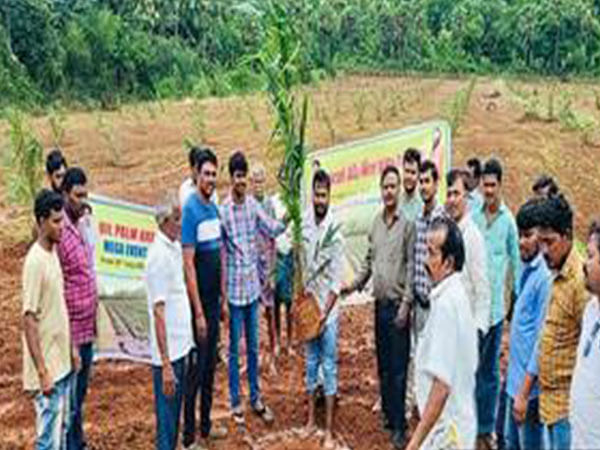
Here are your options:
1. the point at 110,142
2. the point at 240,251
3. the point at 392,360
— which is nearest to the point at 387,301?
the point at 392,360

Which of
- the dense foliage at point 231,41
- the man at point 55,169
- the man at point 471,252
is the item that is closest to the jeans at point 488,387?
the man at point 471,252

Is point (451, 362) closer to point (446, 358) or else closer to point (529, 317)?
point (446, 358)

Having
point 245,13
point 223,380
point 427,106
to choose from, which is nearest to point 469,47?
point 245,13

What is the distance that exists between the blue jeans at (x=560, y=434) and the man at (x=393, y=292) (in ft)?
4.99

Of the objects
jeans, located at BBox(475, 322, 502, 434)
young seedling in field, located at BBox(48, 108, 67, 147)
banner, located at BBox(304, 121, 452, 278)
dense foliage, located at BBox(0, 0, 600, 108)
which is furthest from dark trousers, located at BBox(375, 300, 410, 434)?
dense foliage, located at BBox(0, 0, 600, 108)

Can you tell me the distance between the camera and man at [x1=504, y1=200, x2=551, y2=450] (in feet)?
13.4

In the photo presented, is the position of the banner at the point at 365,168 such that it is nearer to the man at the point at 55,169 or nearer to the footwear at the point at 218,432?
the footwear at the point at 218,432

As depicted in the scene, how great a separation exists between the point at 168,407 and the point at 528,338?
6.50ft

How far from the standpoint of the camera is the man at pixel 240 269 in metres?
5.64

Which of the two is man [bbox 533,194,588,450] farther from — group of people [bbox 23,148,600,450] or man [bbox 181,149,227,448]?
man [bbox 181,149,227,448]

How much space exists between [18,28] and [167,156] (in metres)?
11.5

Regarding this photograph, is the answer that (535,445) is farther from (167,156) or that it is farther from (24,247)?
(167,156)

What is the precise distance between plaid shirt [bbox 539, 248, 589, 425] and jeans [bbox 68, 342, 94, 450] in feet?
8.22

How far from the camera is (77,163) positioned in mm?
15375
